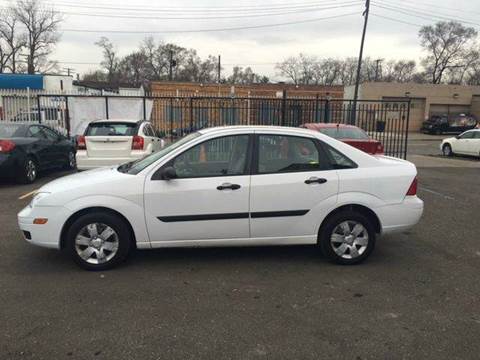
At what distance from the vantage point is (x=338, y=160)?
477cm

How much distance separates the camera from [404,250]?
5410 millimetres

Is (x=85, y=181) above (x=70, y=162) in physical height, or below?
above

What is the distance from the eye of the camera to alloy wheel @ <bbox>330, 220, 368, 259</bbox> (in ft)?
15.6

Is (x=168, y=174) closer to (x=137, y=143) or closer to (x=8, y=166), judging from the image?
(x=137, y=143)

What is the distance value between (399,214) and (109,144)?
651 cm

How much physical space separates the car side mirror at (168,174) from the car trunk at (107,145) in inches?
201

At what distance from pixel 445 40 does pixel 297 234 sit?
77.7 m

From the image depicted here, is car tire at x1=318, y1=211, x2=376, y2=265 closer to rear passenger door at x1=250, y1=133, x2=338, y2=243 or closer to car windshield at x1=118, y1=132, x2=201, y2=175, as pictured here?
rear passenger door at x1=250, y1=133, x2=338, y2=243

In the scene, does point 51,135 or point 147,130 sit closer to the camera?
point 147,130

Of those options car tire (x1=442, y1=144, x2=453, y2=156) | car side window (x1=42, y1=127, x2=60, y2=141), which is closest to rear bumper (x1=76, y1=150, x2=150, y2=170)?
car side window (x1=42, y1=127, x2=60, y2=141)

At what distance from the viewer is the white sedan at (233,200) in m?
4.43

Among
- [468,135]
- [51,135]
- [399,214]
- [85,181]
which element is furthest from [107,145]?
[468,135]

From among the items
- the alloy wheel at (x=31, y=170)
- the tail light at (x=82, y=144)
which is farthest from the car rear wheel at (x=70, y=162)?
the tail light at (x=82, y=144)

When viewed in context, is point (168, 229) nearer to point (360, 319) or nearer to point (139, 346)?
point (139, 346)
